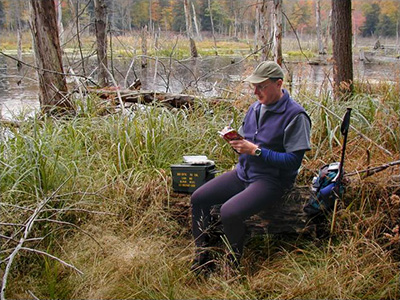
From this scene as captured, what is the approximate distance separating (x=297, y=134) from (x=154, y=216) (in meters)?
Result: 1.31

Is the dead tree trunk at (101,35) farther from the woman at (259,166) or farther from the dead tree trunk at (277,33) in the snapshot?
the woman at (259,166)

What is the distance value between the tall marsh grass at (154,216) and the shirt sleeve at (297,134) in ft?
1.90

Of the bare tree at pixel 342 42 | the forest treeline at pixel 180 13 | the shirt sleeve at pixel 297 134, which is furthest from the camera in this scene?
the forest treeline at pixel 180 13

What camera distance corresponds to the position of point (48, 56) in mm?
5699

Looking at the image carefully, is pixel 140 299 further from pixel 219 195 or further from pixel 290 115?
pixel 290 115

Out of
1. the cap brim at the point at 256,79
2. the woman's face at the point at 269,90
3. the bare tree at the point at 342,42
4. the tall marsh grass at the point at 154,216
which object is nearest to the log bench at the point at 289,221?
the tall marsh grass at the point at 154,216

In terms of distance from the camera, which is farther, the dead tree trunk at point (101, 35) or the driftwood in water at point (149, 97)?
the dead tree trunk at point (101, 35)

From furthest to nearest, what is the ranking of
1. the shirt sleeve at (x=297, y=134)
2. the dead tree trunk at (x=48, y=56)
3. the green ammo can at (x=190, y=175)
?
the dead tree trunk at (x=48, y=56), the green ammo can at (x=190, y=175), the shirt sleeve at (x=297, y=134)

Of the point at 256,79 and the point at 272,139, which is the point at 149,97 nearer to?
the point at 256,79

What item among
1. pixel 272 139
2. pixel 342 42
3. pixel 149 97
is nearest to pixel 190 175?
pixel 272 139

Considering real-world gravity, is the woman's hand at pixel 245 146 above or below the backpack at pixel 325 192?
above

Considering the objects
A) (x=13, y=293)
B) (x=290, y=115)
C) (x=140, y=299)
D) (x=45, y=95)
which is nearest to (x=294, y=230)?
(x=290, y=115)

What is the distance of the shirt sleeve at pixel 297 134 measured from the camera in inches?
106

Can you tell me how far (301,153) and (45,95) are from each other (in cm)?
415
